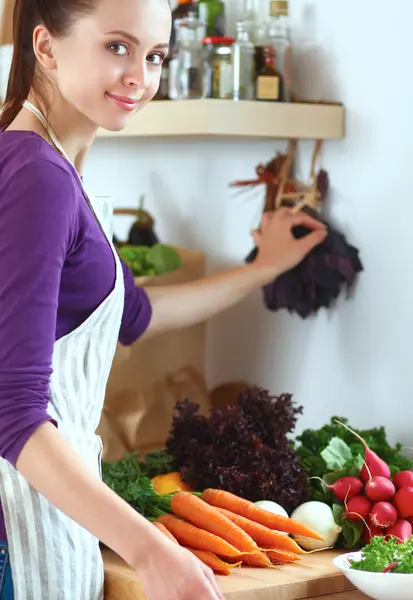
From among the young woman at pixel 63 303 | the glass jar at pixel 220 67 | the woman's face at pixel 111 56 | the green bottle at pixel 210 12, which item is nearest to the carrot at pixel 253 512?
the young woman at pixel 63 303

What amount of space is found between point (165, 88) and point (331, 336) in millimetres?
591

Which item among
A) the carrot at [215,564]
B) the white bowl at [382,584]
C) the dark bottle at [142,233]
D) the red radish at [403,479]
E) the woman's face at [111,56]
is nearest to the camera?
the woman's face at [111,56]

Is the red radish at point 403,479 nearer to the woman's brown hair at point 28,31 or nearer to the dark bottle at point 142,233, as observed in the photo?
the woman's brown hair at point 28,31

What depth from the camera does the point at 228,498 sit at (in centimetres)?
152

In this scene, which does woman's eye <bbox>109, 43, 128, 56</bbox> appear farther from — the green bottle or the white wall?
the green bottle

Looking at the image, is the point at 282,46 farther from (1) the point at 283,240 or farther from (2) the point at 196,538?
(2) the point at 196,538

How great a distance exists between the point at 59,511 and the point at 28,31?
561mm

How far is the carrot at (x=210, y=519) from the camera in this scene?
141 centimetres

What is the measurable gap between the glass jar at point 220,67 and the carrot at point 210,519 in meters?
0.79

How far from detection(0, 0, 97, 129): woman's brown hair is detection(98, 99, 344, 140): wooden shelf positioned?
2.16ft

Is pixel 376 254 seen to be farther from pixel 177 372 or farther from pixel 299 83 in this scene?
pixel 177 372

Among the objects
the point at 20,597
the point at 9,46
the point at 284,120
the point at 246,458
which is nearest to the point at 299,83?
the point at 284,120

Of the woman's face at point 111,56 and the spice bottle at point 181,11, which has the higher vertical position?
the spice bottle at point 181,11

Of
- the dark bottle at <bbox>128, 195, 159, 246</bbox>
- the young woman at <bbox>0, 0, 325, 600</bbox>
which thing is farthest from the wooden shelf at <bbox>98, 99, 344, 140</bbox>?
the young woman at <bbox>0, 0, 325, 600</bbox>
